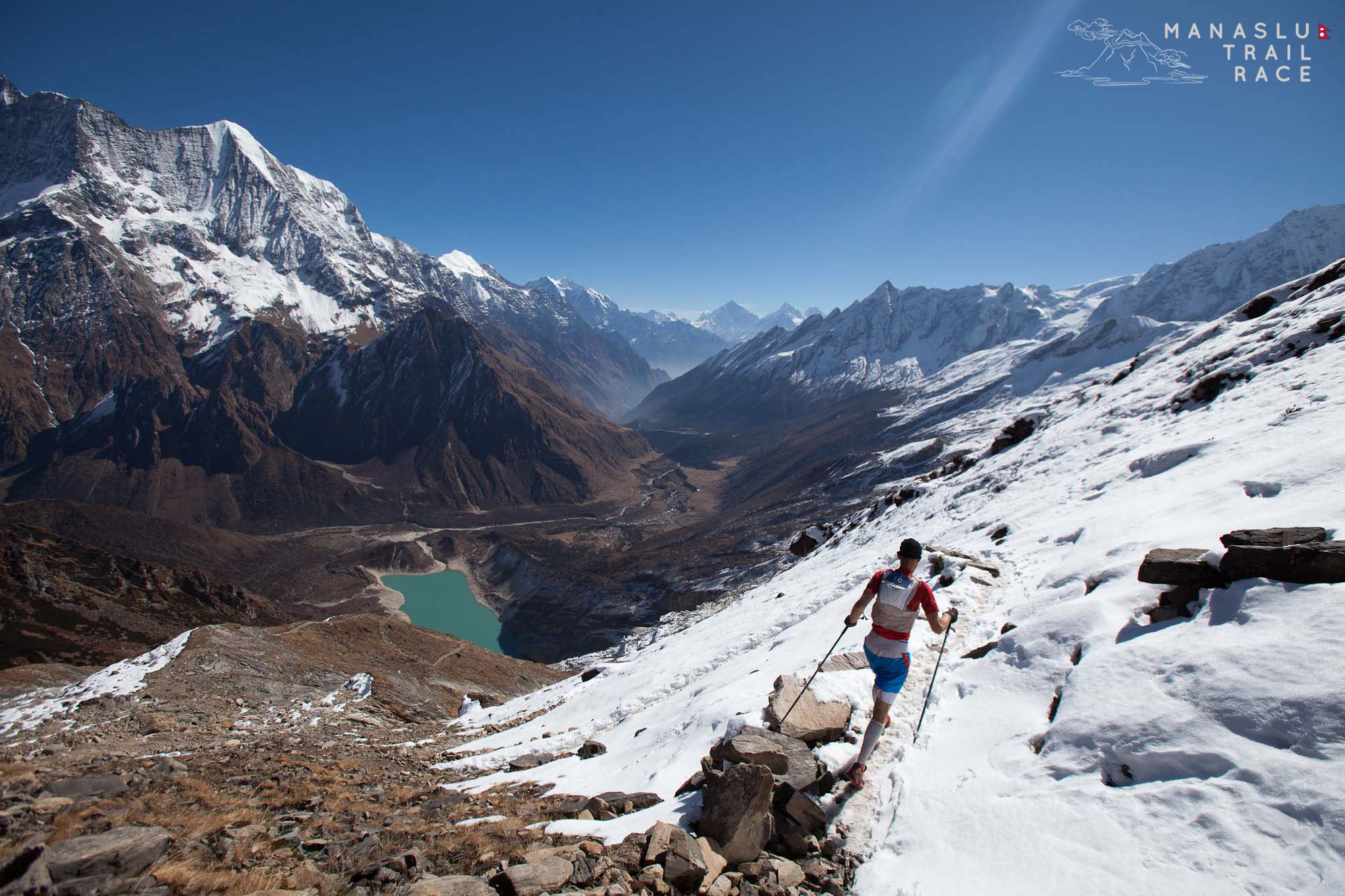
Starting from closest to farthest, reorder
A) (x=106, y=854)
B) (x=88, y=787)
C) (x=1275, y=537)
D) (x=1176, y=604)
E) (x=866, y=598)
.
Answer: (x=106, y=854), (x=1275, y=537), (x=1176, y=604), (x=866, y=598), (x=88, y=787)

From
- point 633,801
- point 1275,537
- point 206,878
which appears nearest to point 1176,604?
point 1275,537

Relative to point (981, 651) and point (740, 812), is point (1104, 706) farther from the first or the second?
point (740, 812)

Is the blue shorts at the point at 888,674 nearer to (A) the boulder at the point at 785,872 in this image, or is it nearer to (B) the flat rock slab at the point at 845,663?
(B) the flat rock slab at the point at 845,663

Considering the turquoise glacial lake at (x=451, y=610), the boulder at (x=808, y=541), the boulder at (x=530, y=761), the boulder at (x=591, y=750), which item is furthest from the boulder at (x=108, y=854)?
the turquoise glacial lake at (x=451, y=610)

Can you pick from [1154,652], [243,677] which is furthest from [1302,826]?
[243,677]

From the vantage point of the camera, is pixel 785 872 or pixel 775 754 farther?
pixel 775 754

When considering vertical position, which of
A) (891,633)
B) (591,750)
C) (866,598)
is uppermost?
(866,598)
